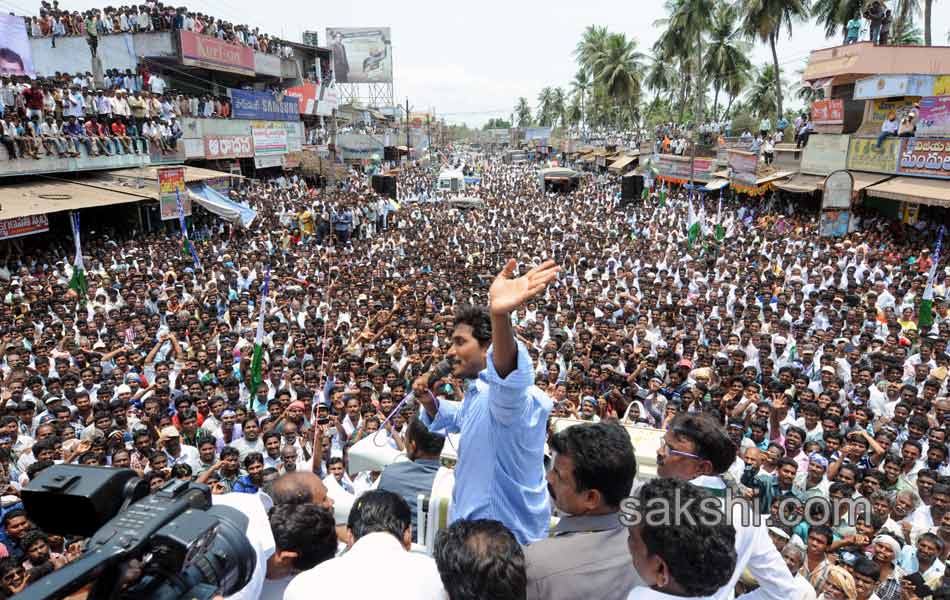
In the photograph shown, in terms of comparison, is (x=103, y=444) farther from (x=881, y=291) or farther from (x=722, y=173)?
(x=722, y=173)

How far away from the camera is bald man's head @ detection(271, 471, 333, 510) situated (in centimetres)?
221

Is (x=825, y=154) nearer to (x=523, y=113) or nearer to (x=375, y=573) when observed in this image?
(x=375, y=573)

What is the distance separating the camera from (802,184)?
18.6m

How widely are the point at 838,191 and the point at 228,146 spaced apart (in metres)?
21.0

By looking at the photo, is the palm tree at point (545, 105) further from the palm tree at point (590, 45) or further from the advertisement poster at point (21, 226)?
the advertisement poster at point (21, 226)

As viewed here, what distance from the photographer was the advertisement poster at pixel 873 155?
51.3 feet

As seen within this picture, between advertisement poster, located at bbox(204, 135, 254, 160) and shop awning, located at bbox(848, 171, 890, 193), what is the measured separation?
21.0 m

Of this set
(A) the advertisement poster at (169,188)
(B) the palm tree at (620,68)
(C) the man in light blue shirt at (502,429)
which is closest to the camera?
(C) the man in light blue shirt at (502,429)

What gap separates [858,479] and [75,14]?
28.5m

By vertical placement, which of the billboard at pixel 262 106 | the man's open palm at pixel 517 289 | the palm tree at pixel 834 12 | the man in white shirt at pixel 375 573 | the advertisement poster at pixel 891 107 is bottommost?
the man in white shirt at pixel 375 573

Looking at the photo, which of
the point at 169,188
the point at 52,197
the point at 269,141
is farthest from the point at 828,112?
the point at 269,141

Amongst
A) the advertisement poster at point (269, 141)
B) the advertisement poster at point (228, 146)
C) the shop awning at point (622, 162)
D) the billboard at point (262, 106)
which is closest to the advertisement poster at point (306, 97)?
the billboard at point (262, 106)

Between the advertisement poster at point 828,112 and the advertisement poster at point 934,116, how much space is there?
12.4ft

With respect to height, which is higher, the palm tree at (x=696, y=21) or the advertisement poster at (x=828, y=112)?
the palm tree at (x=696, y=21)
